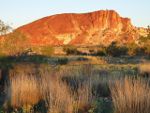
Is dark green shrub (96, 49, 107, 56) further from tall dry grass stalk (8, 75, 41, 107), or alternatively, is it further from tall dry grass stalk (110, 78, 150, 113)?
tall dry grass stalk (110, 78, 150, 113)

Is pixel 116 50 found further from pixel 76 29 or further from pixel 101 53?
pixel 76 29

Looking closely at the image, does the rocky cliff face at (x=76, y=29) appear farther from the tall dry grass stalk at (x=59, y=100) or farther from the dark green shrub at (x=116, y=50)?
the tall dry grass stalk at (x=59, y=100)

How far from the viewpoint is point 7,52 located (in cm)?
3662

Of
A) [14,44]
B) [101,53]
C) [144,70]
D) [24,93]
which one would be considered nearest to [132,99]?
[24,93]

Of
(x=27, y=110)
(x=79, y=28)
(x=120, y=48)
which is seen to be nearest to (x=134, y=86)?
(x=27, y=110)

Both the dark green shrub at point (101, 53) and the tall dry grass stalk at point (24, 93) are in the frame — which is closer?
the tall dry grass stalk at point (24, 93)

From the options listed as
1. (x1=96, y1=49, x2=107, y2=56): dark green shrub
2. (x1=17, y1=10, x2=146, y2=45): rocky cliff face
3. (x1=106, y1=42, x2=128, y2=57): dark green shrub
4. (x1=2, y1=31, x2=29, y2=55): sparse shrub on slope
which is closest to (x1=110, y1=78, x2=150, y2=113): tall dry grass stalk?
(x1=2, y1=31, x2=29, y2=55): sparse shrub on slope

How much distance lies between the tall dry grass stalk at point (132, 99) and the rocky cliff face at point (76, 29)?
121062mm

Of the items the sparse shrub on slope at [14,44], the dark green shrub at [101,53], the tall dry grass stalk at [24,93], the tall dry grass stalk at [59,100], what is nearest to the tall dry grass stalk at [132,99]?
the tall dry grass stalk at [59,100]

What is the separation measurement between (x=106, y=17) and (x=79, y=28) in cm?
1154

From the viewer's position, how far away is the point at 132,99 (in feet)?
32.7

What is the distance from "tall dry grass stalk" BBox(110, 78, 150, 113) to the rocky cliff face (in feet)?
397

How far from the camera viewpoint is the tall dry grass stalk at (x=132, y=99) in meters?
9.74

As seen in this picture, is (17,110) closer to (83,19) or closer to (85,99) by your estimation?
(85,99)
